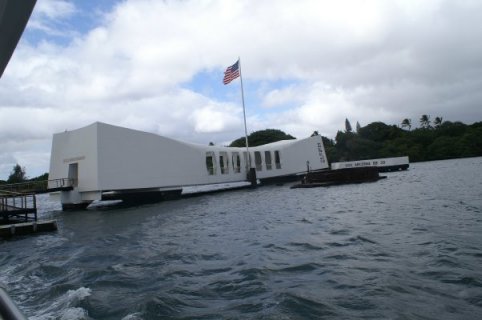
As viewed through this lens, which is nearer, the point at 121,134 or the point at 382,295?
the point at 382,295

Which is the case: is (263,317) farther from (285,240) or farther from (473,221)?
(473,221)

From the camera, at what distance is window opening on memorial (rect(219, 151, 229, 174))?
37.5m

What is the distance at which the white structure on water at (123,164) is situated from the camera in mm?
26625

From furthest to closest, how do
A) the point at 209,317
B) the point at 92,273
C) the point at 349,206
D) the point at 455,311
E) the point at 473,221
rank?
the point at 349,206
the point at 473,221
the point at 92,273
the point at 209,317
the point at 455,311

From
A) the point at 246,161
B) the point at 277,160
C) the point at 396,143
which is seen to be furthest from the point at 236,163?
the point at 396,143

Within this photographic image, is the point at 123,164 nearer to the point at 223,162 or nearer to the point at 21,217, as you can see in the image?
the point at 21,217

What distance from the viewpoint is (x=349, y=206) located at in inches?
645

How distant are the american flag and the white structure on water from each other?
20.6 feet

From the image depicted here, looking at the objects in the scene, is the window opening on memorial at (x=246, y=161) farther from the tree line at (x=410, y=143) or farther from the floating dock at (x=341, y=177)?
the tree line at (x=410, y=143)

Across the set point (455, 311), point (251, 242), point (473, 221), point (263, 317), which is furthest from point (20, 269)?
point (473, 221)

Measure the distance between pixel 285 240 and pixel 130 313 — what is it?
5.21 metres

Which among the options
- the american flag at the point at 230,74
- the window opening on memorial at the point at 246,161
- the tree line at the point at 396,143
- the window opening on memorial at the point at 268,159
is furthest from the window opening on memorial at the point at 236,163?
the tree line at the point at 396,143

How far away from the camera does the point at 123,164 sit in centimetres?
2755

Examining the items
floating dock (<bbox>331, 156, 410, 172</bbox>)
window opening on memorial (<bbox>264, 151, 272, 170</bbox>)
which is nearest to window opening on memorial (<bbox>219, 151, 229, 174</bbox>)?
window opening on memorial (<bbox>264, 151, 272, 170</bbox>)
